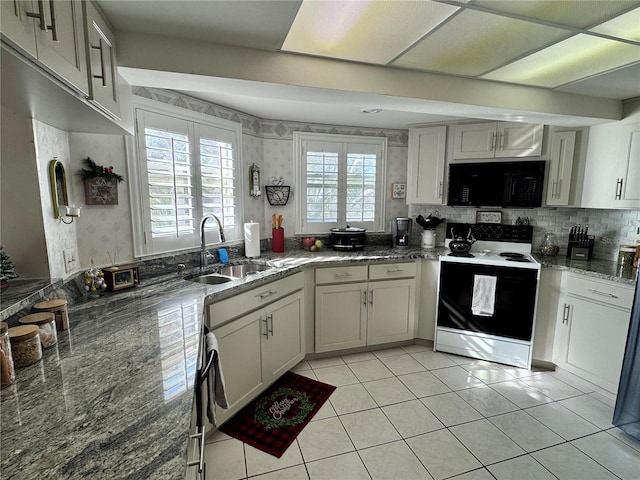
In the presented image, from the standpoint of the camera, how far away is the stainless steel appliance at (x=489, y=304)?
2689 millimetres

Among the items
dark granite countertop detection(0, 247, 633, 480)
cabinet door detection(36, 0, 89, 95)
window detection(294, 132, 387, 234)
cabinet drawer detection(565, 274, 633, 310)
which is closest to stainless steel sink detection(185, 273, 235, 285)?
dark granite countertop detection(0, 247, 633, 480)

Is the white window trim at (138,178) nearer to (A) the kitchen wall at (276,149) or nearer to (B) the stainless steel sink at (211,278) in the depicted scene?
(B) the stainless steel sink at (211,278)

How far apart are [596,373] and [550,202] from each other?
57.1 inches

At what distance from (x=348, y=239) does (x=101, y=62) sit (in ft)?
7.86

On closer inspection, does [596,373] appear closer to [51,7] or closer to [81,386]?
[81,386]

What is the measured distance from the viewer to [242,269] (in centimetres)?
265

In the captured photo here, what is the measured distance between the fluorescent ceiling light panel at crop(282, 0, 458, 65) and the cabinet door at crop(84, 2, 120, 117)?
812 mm

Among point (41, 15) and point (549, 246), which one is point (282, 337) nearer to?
point (41, 15)

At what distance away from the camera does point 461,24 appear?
150 cm

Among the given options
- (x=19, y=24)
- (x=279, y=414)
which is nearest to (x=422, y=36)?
(x=19, y=24)

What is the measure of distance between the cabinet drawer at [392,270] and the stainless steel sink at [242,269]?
0.98m

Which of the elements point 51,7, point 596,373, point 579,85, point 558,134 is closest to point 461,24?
point 579,85

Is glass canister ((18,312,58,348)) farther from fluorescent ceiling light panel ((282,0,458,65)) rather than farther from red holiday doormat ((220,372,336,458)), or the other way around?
fluorescent ceiling light panel ((282,0,458,65))

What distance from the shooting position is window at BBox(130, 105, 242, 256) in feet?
7.17
